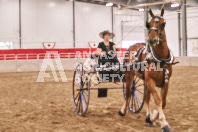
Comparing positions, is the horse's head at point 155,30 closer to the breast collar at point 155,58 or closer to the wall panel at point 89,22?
the breast collar at point 155,58

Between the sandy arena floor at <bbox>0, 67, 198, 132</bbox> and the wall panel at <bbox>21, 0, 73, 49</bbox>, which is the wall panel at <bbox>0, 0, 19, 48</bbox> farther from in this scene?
the sandy arena floor at <bbox>0, 67, 198, 132</bbox>

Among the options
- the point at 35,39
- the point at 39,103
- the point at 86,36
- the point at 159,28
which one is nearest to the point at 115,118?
the point at 159,28

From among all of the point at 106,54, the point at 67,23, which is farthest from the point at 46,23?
the point at 106,54

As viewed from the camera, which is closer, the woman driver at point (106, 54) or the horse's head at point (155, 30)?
the horse's head at point (155, 30)

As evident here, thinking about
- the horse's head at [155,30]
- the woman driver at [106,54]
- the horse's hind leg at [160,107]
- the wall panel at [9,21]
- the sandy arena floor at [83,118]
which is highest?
the wall panel at [9,21]

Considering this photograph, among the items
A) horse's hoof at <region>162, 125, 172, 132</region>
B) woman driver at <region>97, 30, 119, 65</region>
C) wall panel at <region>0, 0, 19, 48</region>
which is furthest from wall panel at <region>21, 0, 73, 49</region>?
horse's hoof at <region>162, 125, 172, 132</region>

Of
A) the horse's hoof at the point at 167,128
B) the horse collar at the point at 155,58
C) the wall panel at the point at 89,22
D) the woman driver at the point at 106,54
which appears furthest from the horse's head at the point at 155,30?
the wall panel at the point at 89,22

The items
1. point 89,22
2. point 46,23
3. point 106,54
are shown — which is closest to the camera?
point 106,54

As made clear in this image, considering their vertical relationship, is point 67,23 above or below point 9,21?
above

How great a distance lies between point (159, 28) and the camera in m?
4.24

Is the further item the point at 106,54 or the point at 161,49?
the point at 106,54

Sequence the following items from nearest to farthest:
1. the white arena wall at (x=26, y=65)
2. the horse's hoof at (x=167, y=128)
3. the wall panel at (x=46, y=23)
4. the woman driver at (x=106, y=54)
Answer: the horse's hoof at (x=167, y=128) < the woman driver at (x=106, y=54) < the white arena wall at (x=26, y=65) < the wall panel at (x=46, y=23)

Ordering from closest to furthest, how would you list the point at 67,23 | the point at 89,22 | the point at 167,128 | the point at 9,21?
the point at 167,128, the point at 9,21, the point at 67,23, the point at 89,22

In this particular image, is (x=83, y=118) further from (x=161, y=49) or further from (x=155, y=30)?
(x=155, y=30)
